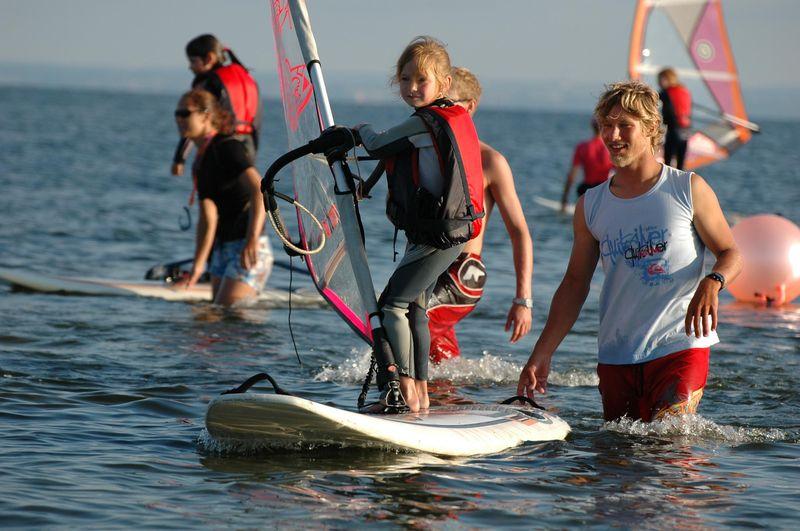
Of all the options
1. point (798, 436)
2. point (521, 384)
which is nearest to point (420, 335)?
point (521, 384)

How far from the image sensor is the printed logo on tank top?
15.7 ft

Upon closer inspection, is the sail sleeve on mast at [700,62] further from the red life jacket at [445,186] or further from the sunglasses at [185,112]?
the red life jacket at [445,186]

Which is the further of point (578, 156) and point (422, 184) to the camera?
point (578, 156)

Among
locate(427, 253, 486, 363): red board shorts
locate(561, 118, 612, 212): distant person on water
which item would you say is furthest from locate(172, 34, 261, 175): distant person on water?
locate(561, 118, 612, 212): distant person on water

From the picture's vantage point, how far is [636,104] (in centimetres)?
478

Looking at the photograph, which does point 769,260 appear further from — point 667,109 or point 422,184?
point 422,184

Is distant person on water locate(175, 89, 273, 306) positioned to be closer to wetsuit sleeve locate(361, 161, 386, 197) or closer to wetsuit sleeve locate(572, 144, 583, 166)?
wetsuit sleeve locate(361, 161, 386, 197)

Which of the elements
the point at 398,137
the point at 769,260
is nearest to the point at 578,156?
the point at 769,260

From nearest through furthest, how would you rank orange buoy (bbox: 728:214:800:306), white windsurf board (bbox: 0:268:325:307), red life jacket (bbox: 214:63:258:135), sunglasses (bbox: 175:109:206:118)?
sunglasses (bbox: 175:109:206:118)
red life jacket (bbox: 214:63:258:135)
white windsurf board (bbox: 0:268:325:307)
orange buoy (bbox: 728:214:800:306)

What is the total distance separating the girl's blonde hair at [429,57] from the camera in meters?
4.93

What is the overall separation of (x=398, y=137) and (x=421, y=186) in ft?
0.83

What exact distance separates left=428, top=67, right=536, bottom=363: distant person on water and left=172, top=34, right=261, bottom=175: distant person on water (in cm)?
363

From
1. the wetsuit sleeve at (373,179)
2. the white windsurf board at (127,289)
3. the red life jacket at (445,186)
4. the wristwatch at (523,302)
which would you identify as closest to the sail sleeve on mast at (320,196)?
the wetsuit sleeve at (373,179)

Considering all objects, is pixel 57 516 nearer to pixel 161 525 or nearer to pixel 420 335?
pixel 161 525
